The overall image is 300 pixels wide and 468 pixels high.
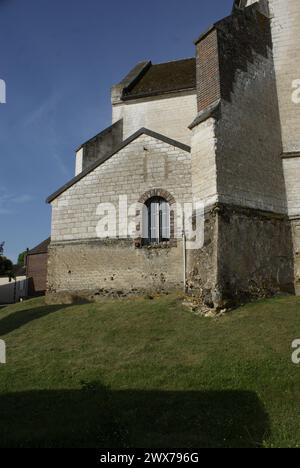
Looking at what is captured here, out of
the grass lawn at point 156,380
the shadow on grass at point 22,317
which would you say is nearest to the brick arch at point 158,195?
the grass lawn at point 156,380

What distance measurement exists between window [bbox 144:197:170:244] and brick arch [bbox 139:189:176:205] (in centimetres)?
14

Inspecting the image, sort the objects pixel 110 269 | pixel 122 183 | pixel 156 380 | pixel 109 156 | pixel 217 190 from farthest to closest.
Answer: pixel 109 156
pixel 122 183
pixel 110 269
pixel 217 190
pixel 156 380

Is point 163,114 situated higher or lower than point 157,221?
higher

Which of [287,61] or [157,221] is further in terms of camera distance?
[157,221]

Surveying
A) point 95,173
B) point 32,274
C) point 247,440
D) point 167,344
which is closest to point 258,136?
point 95,173

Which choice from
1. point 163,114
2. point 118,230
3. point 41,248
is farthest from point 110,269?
point 41,248

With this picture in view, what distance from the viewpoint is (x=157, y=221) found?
11961 millimetres

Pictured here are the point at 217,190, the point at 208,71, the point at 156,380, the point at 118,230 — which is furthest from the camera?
the point at 118,230

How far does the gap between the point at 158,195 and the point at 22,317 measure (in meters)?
5.41

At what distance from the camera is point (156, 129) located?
54.5 ft

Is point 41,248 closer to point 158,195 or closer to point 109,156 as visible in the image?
point 109,156

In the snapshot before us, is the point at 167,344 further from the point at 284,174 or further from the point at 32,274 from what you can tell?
the point at 32,274

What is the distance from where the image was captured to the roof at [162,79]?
16656 millimetres
